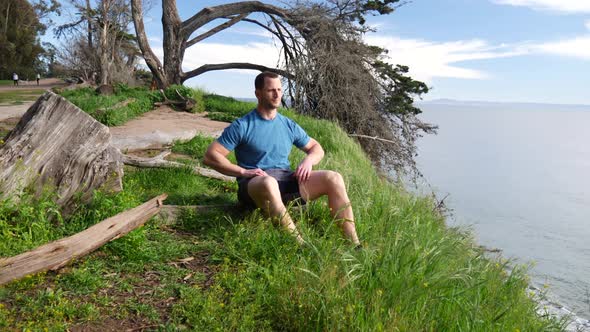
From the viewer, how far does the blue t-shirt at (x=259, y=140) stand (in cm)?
466

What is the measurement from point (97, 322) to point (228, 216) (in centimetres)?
192

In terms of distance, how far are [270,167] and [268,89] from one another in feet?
2.44

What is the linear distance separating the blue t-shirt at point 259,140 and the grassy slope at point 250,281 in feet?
1.73


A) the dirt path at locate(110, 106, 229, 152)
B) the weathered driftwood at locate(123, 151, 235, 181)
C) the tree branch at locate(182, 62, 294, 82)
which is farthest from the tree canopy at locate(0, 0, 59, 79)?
the weathered driftwood at locate(123, 151, 235, 181)

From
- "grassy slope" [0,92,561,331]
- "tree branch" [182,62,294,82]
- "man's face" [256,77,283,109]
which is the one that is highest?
"tree branch" [182,62,294,82]

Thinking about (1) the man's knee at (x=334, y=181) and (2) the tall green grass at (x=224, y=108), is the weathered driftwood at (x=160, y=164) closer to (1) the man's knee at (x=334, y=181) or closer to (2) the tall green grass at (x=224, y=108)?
(1) the man's knee at (x=334, y=181)

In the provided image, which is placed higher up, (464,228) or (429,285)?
(429,285)

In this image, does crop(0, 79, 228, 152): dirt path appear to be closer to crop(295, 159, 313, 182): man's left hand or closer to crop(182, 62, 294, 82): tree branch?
crop(295, 159, 313, 182): man's left hand

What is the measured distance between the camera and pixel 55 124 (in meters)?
4.93

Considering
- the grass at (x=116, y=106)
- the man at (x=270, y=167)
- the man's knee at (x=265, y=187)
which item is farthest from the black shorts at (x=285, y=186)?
the grass at (x=116, y=106)

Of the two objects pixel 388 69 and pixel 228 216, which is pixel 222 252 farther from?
pixel 388 69

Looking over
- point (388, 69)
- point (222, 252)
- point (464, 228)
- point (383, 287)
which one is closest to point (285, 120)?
point (222, 252)

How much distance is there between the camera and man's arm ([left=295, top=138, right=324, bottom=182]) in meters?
4.71

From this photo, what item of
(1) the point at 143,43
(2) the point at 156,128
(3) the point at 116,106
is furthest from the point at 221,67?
(2) the point at 156,128
